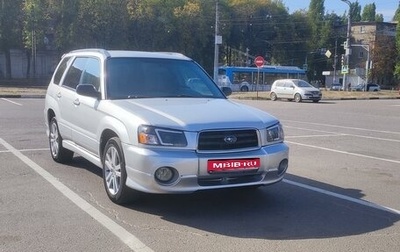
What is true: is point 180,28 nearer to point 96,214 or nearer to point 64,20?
point 64,20

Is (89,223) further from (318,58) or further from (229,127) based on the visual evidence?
(318,58)

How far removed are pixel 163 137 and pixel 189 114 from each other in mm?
470

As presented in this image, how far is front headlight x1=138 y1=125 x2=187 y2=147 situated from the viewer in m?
5.45

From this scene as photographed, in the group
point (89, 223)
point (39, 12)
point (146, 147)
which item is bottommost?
point (89, 223)

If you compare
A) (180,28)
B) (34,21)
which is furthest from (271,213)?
(180,28)

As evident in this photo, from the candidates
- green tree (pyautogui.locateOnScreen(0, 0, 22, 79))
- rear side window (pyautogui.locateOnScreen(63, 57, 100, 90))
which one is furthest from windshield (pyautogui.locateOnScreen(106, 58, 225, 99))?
green tree (pyautogui.locateOnScreen(0, 0, 22, 79))

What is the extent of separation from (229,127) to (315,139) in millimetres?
7784

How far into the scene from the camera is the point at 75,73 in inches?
314

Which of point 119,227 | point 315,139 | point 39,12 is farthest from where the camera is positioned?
point 39,12

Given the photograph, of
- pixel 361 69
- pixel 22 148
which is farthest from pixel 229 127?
pixel 361 69

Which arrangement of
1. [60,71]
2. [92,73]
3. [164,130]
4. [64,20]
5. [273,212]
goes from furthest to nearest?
[64,20] < [60,71] < [92,73] < [273,212] < [164,130]

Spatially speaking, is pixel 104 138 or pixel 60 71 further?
pixel 60 71

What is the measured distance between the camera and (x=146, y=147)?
17.9 ft

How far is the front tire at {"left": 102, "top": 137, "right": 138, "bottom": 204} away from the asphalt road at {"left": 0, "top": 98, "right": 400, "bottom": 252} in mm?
124
